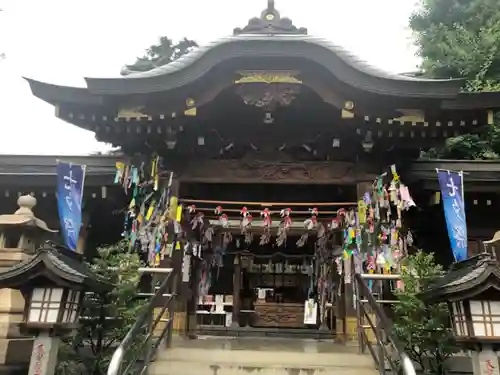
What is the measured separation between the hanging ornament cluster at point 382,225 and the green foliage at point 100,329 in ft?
11.9

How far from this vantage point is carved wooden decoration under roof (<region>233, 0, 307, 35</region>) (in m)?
8.03

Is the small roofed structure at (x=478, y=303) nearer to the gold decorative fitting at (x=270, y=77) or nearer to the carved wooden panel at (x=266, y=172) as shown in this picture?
the carved wooden panel at (x=266, y=172)

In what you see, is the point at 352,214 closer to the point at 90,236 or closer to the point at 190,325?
the point at 190,325

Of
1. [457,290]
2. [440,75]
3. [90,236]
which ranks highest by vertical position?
[440,75]

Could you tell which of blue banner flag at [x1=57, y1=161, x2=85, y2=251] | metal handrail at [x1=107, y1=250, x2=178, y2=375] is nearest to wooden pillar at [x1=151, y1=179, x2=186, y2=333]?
metal handrail at [x1=107, y1=250, x2=178, y2=375]

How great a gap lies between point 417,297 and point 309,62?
3783 mm

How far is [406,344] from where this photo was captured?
6.05 metres

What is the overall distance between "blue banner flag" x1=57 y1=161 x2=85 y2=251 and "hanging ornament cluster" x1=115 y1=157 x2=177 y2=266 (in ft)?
1.99

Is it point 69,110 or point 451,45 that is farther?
point 451,45

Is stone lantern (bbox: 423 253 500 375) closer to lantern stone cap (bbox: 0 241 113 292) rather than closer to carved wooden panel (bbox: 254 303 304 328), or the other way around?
lantern stone cap (bbox: 0 241 113 292)

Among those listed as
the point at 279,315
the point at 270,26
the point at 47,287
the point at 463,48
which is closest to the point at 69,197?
the point at 47,287

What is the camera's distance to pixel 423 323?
19.3 feet

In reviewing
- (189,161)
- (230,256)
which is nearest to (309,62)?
(189,161)

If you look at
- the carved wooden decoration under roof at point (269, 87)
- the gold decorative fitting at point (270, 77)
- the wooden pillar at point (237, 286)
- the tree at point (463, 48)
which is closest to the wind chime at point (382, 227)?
the carved wooden decoration under roof at point (269, 87)
